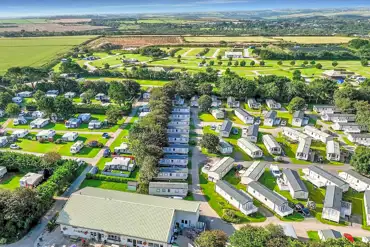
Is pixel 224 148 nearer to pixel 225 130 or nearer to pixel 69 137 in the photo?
pixel 225 130

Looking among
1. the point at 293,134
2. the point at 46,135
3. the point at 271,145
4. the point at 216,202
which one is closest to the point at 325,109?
the point at 293,134

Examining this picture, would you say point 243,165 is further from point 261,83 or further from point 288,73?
point 288,73

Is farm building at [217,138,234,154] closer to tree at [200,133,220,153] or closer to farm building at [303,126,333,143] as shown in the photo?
tree at [200,133,220,153]

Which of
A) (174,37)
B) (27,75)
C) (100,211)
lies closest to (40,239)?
(100,211)

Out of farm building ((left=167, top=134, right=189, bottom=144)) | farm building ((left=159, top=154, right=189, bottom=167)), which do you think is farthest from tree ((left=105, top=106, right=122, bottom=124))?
farm building ((left=159, top=154, right=189, bottom=167))

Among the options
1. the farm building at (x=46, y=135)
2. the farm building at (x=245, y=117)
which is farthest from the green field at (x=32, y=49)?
the farm building at (x=245, y=117)
